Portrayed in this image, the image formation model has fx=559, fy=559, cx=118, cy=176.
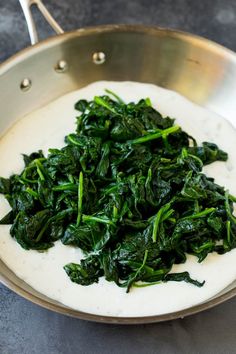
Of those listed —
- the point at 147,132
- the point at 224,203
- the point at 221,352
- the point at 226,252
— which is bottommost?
the point at 221,352

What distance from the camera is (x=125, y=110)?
329cm

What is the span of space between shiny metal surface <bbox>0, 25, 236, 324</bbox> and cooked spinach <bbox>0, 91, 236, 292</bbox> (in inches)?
20.5

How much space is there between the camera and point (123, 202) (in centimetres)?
279

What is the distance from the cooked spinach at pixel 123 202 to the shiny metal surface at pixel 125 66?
52 cm

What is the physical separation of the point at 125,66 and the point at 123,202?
1304mm

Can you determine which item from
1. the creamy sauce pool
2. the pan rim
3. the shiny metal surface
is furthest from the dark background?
the pan rim

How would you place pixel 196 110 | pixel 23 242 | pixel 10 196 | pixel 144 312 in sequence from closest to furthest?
pixel 144 312
pixel 23 242
pixel 10 196
pixel 196 110

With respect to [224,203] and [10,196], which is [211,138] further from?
[10,196]

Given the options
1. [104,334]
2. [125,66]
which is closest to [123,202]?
[104,334]

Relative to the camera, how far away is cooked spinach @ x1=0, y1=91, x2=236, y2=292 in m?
2.67

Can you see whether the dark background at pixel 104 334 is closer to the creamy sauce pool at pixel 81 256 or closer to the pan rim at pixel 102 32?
the creamy sauce pool at pixel 81 256

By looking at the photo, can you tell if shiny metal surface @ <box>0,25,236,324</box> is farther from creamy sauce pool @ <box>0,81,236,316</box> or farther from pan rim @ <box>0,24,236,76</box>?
creamy sauce pool @ <box>0,81,236,316</box>

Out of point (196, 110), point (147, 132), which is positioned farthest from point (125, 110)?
point (196, 110)

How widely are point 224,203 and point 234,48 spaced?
5.94ft
